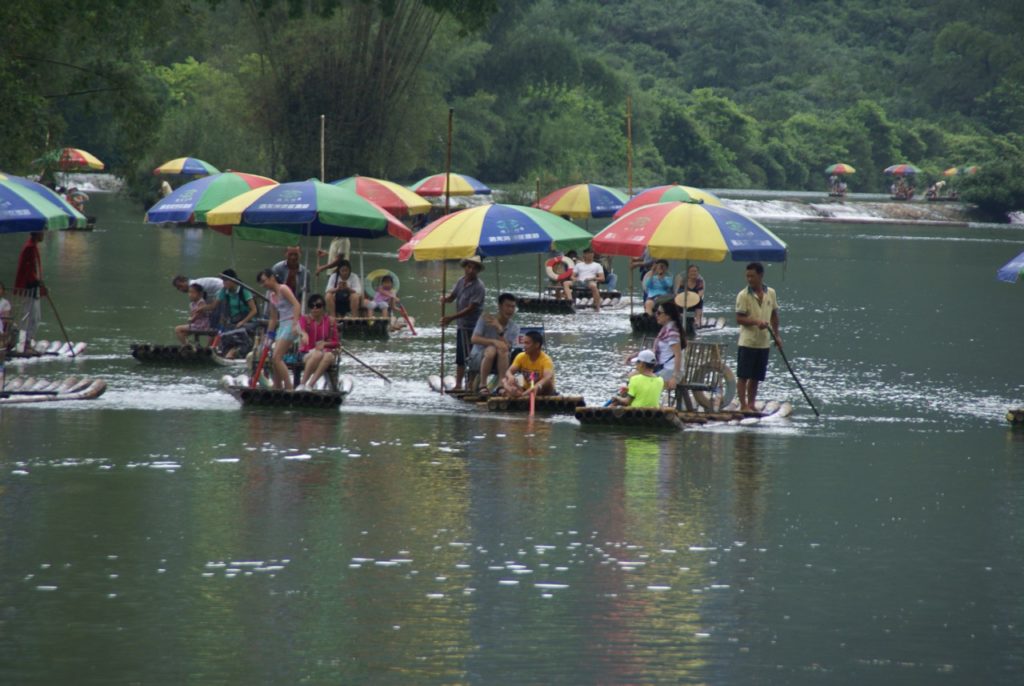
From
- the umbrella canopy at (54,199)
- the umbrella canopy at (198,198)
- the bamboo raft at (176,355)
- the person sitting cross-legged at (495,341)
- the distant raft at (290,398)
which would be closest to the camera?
the distant raft at (290,398)

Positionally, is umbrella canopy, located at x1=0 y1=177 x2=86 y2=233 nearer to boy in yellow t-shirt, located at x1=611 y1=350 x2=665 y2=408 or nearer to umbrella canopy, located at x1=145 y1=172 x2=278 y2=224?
umbrella canopy, located at x1=145 y1=172 x2=278 y2=224

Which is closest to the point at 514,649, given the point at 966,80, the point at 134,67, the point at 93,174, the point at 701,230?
the point at 701,230

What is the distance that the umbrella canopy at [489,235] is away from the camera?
1800cm

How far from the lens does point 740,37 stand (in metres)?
120

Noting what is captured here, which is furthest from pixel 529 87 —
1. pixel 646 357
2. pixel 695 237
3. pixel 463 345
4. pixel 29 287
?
pixel 646 357

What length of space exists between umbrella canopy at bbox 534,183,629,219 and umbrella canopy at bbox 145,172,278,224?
23.9ft

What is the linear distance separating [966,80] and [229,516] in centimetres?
10642

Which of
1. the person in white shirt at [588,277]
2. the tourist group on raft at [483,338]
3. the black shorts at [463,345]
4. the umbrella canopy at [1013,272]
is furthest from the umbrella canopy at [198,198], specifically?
the umbrella canopy at [1013,272]

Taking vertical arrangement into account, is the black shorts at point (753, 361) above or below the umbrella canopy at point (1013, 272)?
below

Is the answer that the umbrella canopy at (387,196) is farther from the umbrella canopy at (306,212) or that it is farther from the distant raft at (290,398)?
the distant raft at (290,398)

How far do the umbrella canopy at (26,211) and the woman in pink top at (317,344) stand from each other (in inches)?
119

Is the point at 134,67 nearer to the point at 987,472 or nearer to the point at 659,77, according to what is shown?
the point at 987,472

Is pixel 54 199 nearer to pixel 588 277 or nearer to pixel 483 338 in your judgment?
pixel 483 338

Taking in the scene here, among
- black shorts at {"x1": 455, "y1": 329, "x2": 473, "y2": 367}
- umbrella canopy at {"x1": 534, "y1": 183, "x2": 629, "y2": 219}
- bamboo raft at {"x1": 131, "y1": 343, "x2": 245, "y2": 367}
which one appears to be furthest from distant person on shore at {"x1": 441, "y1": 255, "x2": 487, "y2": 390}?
umbrella canopy at {"x1": 534, "y1": 183, "x2": 629, "y2": 219}
